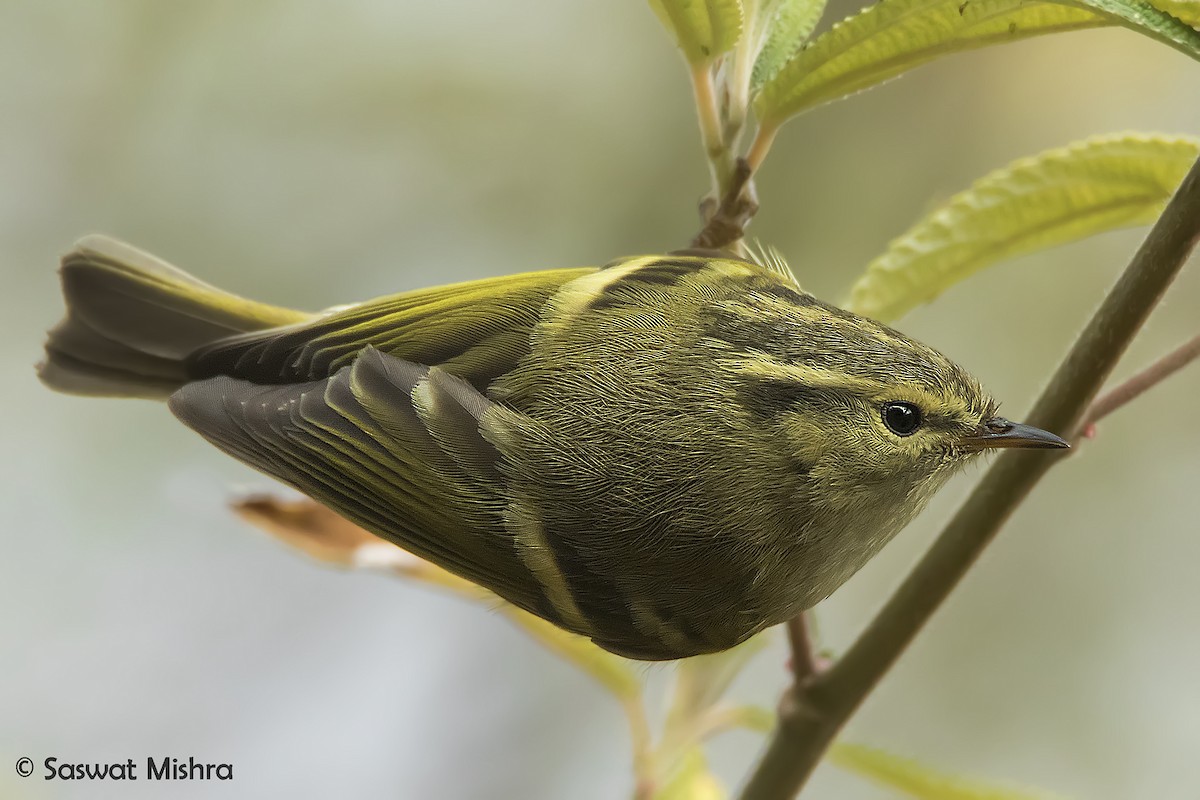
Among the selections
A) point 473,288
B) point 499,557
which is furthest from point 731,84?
point 499,557

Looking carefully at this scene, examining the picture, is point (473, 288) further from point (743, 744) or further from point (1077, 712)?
point (1077, 712)

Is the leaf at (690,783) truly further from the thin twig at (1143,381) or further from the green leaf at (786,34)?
the green leaf at (786,34)

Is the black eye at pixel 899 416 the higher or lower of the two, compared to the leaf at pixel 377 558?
higher

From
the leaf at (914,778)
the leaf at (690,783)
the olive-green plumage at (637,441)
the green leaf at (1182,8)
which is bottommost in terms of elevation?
the leaf at (690,783)

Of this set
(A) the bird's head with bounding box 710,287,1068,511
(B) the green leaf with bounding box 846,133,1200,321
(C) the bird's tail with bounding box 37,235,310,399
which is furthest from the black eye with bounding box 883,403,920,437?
(C) the bird's tail with bounding box 37,235,310,399

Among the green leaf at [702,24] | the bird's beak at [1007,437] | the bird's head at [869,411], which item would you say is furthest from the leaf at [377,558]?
the green leaf at [702,24]

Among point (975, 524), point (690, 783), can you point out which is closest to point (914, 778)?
point (690, 783)
